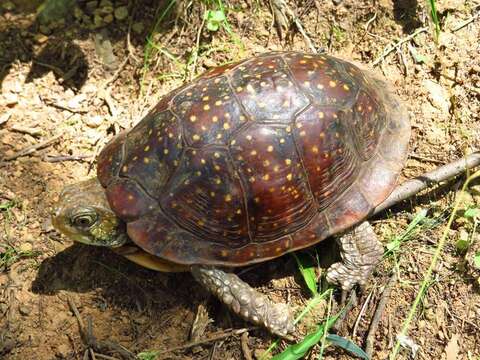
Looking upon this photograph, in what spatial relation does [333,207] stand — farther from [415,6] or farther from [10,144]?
[10,144]

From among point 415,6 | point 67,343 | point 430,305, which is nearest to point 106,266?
point 67,343

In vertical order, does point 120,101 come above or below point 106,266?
above

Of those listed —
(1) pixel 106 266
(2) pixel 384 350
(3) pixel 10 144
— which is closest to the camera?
(2) pixel 384 350

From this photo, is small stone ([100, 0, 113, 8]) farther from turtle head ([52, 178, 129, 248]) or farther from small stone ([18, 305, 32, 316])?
small stone ([18, 305, 32, 316])

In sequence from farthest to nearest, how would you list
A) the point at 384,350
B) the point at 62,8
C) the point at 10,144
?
the point at 62,8 < the point at 10,144 < the point at 384,350

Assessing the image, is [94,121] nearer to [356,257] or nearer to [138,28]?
[138,28]

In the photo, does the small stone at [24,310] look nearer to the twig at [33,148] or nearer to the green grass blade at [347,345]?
the twig at [33,148]

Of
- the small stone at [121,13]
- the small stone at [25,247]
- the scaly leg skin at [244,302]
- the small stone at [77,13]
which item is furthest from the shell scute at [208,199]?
the small stone at [77,13]
